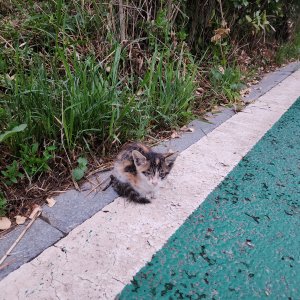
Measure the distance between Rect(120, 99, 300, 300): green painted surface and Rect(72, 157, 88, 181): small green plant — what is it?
781 millimetres

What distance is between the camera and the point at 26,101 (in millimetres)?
2117

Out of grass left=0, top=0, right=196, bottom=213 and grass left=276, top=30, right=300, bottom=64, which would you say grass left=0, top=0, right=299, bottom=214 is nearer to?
grass left=0, top=0, right=196, bottom=213

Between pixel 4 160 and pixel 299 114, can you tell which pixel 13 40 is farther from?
pixel 299 114

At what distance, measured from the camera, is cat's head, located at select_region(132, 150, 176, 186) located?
1956 millimetres

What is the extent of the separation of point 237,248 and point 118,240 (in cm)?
62

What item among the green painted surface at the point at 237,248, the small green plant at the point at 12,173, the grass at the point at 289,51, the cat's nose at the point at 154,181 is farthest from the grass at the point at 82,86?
the grass at the point at 289,51

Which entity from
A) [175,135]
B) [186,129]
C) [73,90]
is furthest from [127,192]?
[186,129]

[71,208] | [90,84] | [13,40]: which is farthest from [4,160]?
[13,40]

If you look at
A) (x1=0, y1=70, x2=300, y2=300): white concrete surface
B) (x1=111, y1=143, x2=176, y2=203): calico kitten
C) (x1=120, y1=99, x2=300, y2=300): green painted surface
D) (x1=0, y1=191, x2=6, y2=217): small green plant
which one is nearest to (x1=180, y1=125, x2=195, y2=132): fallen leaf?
(x1=0, y1=70, x2=300, y2=300): white concrete surface

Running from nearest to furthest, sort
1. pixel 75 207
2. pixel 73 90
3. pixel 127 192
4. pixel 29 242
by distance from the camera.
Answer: pixel 29 242 < pixel 75 207 < pixel 127 192 < pixel 73 90

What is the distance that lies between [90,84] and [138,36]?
1206 millimetres

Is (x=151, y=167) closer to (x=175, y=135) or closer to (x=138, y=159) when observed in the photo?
(x=138, y=159)

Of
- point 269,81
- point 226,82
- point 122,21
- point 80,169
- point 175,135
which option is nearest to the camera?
point 80,169

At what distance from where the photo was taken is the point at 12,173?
1.84 meters
